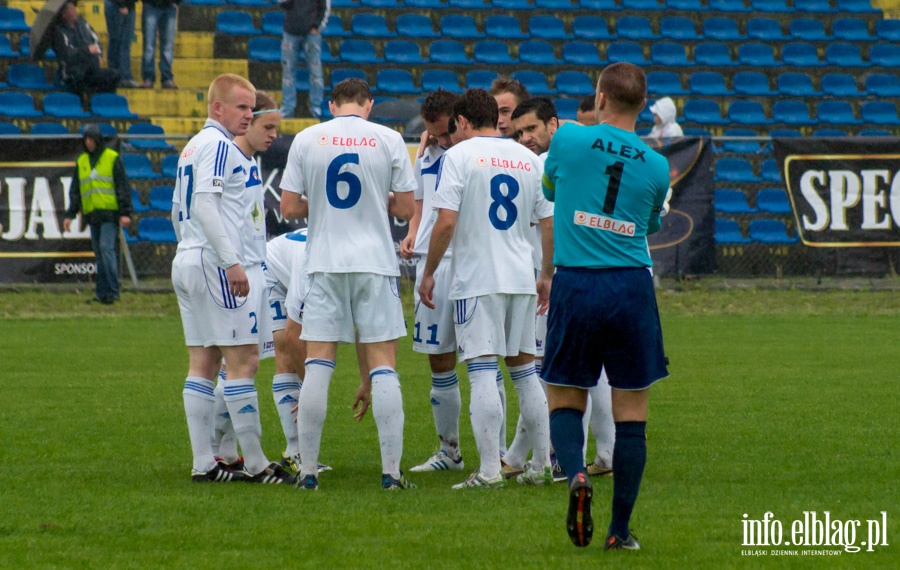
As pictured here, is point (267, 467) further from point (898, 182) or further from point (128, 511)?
point (898, 182)

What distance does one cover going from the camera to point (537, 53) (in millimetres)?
23234

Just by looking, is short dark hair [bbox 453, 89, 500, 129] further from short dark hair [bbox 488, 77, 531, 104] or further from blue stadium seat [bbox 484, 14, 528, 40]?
blue stadium seat [bbox 484, 14, 528, 40]

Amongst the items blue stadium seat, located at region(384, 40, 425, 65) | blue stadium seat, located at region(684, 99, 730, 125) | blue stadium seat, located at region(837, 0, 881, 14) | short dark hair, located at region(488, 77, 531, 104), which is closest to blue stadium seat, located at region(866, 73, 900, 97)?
blue stadium seat, located at region(837, 0, 881, 14)

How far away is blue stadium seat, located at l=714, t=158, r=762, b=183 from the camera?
19656mm

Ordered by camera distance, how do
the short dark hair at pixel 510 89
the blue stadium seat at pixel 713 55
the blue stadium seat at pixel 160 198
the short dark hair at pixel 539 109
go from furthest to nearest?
1. the blue stadium seat at pixel 713 55
2. the blue stadium seat at pixel 160 198
3. the short dark hair at pixel 510 89
4. the short dark hair at pixel 539 109

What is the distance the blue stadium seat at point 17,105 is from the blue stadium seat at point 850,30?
1473 cm

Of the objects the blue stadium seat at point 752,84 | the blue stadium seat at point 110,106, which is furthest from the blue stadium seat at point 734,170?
the blue stadium seat at point 110,106

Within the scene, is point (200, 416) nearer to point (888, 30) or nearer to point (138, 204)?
point (138, 204)

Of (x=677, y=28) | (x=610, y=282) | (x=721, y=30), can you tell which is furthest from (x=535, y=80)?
(x=610, y=282)

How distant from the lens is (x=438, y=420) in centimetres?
744

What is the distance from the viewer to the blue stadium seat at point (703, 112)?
22.0 meters

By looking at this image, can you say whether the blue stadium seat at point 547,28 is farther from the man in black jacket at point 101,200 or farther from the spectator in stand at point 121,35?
the man in black jacket at point 101,200

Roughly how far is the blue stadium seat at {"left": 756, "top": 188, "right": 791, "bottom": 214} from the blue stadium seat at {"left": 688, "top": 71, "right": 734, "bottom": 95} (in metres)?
3.98

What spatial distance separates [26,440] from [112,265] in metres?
8.06
